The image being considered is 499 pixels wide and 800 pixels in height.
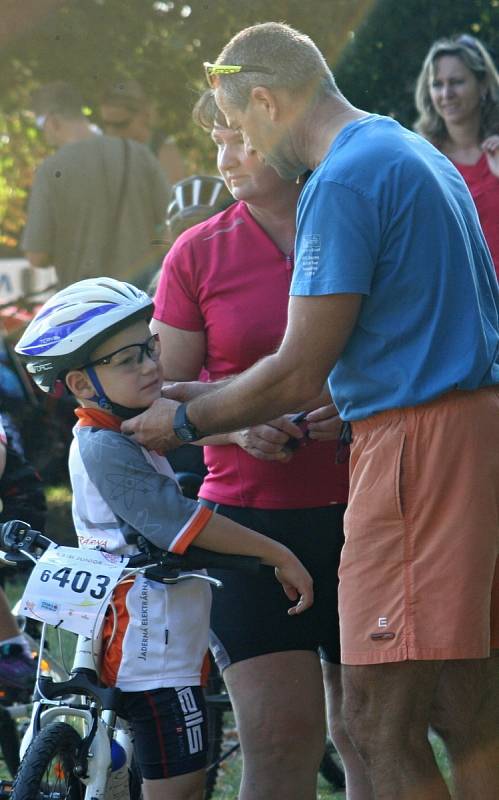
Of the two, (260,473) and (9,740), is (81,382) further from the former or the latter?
(9,740)

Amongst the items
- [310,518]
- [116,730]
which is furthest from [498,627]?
[116,730]

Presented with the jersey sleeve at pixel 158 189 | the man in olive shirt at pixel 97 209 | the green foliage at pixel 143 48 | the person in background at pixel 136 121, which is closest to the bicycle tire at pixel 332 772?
the man in olive shirt at pixel 97 209

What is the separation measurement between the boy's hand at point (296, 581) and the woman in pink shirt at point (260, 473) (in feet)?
0.63

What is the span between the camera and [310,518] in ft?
12.5

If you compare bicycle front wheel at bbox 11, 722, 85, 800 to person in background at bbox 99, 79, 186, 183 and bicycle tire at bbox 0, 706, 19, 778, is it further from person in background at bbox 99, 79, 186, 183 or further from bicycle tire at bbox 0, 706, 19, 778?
person in background at bbox 99, 79, 186, 183

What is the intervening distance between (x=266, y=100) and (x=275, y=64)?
86 millimetres

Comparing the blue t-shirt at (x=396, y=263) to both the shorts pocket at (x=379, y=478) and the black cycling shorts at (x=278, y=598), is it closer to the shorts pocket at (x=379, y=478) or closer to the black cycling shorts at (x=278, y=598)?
the shorts pocket at (x=379, y=478)

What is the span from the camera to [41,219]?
8820 mm

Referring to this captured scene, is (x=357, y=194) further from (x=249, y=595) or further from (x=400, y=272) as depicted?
(x=249, y=595)

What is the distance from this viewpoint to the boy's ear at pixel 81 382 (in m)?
3.58

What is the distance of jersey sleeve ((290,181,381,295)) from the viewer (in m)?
3.02

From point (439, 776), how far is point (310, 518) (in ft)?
2.87

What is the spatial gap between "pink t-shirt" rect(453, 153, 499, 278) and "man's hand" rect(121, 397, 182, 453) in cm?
291

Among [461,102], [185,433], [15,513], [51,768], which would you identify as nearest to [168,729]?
[51,768]
